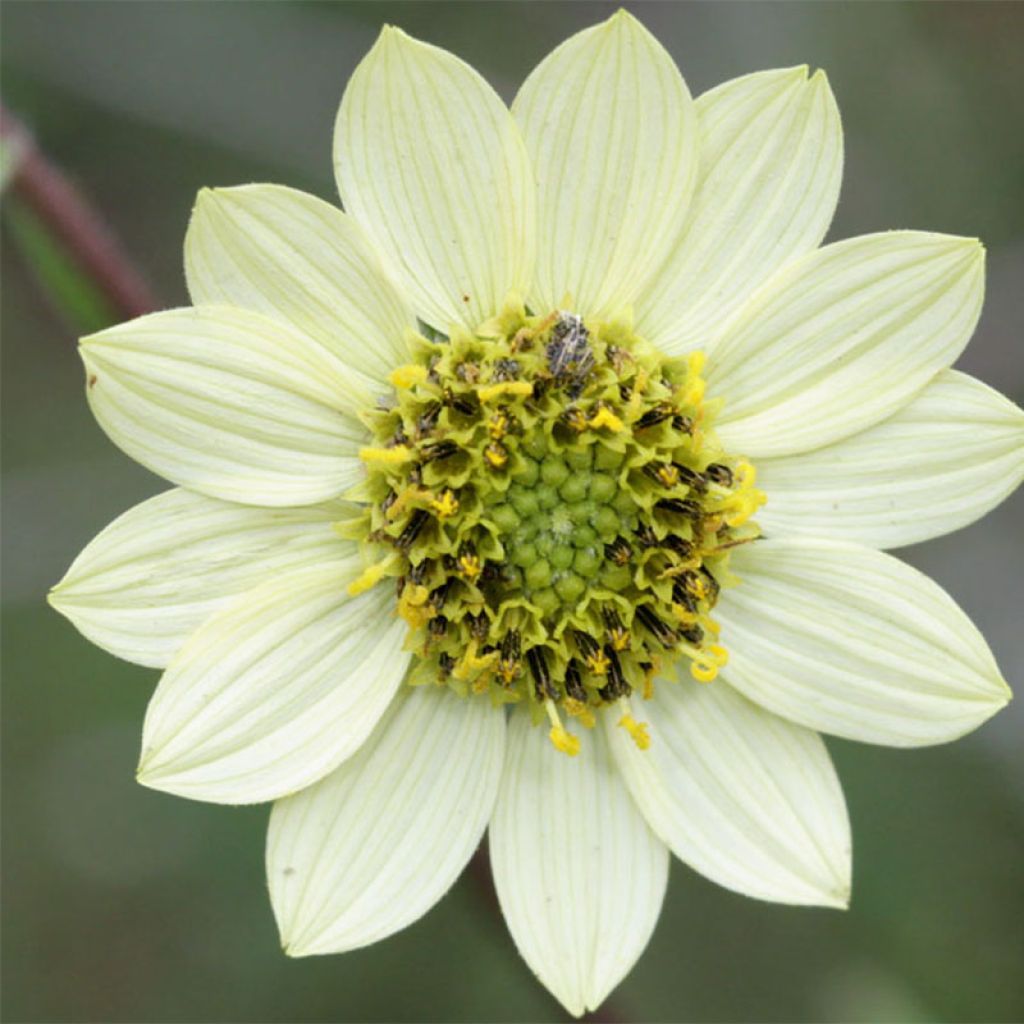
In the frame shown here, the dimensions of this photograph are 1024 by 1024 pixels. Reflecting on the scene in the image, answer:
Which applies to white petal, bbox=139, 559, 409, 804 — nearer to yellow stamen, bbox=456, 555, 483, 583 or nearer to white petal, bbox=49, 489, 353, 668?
white petal, bbox=49, 489, 353, 668

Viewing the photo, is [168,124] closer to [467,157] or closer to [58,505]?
[58,505]

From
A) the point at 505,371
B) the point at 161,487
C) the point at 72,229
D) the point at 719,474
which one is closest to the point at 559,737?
the point at 719,474

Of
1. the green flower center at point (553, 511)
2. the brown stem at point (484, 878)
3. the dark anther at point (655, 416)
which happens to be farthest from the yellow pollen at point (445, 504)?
the brown stem at point (484, 878)

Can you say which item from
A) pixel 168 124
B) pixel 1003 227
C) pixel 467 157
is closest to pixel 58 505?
pixel 168 124

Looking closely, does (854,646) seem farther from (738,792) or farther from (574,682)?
(574,682)

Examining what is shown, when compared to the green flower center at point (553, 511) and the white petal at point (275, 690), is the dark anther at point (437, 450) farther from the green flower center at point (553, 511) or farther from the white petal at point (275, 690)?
the white petal at point (275, 690)
